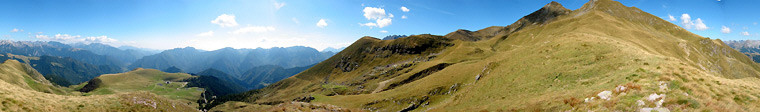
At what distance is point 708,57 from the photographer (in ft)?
376

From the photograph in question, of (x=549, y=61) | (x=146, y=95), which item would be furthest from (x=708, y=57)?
(x=146, y=95)

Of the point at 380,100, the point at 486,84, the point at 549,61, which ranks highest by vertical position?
the point at 549,61

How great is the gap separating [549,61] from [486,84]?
1101 centimetres

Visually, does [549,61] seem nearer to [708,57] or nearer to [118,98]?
[118,98]

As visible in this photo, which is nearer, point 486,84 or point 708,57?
point 486,84

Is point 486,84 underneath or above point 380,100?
above

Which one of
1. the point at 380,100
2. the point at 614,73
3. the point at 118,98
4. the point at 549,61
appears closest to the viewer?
the point at 614,73

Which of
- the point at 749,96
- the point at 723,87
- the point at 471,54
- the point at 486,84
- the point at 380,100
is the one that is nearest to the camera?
the point at 749,96

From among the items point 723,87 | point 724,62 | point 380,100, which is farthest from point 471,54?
point 723,87

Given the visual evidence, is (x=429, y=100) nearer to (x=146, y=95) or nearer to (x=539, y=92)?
(x=539, y=92)

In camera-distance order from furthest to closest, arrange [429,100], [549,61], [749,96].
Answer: [429,100], [549,61], [749,96]

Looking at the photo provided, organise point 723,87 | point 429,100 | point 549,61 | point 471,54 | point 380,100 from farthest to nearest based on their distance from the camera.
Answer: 1. point 471,54
2. point 380,100
3. point 429,100
4. point 549,61
5. point 723,87

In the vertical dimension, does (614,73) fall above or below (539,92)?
above

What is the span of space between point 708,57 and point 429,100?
130 metres
